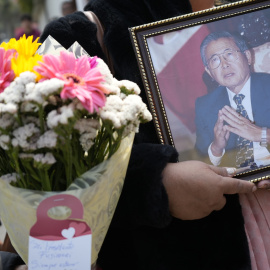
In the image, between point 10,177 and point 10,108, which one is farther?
point 10,177

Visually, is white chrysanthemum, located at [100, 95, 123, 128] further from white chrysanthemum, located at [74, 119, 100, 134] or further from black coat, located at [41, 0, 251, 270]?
black coat, located at [41, 0, 251, 270]

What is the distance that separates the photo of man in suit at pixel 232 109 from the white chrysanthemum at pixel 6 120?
65 cm

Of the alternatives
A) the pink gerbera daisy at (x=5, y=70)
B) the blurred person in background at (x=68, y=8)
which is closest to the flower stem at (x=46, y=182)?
the pink gerbera daisy at (x=5, y=70)

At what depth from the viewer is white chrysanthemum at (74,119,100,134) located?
3.57 ft

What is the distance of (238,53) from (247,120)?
22 centimetres

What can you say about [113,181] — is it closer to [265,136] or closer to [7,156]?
[7,156]

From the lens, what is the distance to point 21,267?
149 cm

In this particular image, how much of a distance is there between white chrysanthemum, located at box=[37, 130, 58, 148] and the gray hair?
69 centimetres

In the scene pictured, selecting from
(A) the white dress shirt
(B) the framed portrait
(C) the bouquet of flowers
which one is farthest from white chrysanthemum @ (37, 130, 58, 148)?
(A) the white dress shirt

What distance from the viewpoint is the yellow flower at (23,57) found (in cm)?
117

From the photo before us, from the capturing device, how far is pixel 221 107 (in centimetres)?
156

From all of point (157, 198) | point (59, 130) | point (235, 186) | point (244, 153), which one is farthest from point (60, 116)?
point (244, 153)

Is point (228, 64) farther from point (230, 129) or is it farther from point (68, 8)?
point (68, 8)

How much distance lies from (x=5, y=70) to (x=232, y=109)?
0.73 metres
